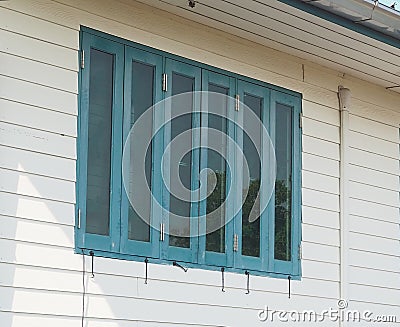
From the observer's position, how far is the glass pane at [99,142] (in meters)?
6.47

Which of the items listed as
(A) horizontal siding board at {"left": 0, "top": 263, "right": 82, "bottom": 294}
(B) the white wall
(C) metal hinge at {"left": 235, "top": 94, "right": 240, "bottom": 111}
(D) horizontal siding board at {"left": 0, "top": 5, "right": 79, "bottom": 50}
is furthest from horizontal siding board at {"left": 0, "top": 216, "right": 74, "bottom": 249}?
(C) metal hinge at {"left": 235, "top": 94, "right": 240, "bottom": 111}

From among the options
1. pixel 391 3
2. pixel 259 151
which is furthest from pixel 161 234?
pixel 391 3

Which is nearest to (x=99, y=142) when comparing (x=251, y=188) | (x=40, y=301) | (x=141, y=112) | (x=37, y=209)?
(x=141, y=112)

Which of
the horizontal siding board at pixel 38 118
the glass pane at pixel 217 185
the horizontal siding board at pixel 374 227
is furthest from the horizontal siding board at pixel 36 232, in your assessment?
the horizontal siding board at pixel 374 227

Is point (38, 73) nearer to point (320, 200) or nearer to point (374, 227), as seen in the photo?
point (320, 200)

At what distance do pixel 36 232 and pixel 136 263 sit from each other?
82cm

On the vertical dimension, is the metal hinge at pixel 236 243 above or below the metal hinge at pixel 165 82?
below

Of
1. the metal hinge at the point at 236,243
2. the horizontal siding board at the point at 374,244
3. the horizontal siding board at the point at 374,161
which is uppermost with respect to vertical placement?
the horizontal siding board at the point at 374,161

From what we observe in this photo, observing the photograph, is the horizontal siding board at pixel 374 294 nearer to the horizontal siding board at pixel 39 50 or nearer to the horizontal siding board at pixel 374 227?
the horizontal siding board at pixel 374 227

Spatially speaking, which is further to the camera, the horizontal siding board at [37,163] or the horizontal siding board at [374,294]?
the horizontal siding board at [374,294]

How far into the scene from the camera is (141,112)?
6.85 meters

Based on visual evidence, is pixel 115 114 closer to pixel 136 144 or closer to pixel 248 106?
pixel 136 144

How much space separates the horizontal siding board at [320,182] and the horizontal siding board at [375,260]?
53 centimetres

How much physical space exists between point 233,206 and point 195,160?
483 millimetres
